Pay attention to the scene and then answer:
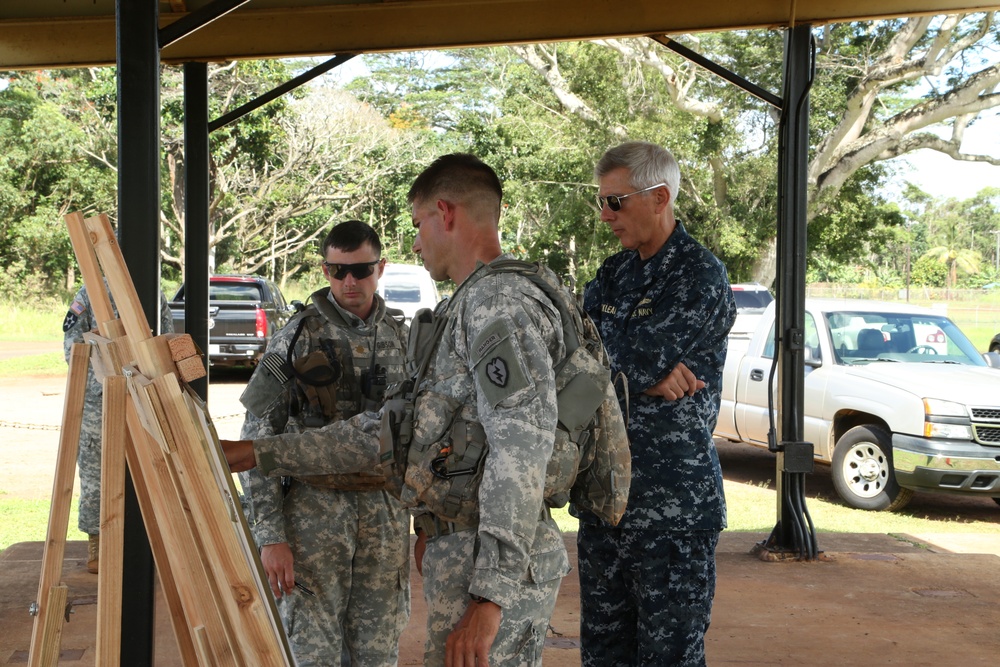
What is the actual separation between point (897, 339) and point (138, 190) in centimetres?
796

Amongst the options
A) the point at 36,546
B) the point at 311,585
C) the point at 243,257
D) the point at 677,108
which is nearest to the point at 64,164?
the point at 243,257

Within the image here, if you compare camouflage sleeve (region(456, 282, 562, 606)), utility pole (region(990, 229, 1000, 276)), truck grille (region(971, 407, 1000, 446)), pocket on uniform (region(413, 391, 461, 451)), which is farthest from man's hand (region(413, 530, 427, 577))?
utility pole (region(990, 229, 1000, 276))

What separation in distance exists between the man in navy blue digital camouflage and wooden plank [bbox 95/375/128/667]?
4.96 feet

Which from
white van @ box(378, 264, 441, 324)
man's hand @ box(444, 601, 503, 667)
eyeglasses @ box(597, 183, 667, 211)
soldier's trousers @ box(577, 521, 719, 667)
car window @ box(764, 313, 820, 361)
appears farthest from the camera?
white van @ box(378, 264, 441, 324)

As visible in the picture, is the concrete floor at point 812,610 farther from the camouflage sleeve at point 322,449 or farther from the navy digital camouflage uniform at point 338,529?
the camouflage sleeve at point 322,449

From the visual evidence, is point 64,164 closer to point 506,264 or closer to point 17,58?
point 17,58

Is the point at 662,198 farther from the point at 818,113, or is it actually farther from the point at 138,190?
the point at 818,113

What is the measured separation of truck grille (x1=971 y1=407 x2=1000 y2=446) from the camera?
26.9ft

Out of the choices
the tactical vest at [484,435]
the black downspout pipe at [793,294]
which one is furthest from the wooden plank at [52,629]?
the black downspout pipe at [793,294]

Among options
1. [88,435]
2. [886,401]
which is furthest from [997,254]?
[88,435]

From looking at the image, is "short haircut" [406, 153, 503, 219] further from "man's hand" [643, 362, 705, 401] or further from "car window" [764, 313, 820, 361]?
"car window" [764, 313, 820, 361]

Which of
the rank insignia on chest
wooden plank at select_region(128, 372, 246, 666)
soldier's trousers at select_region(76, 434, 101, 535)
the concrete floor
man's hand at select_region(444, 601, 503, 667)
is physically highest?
the rank insignia on chest

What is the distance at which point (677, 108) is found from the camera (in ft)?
75.6

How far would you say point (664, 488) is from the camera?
3.26 meters
